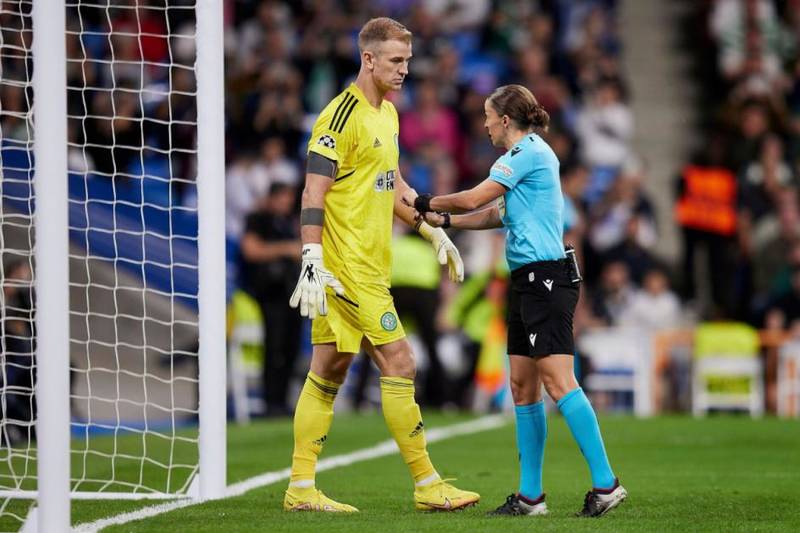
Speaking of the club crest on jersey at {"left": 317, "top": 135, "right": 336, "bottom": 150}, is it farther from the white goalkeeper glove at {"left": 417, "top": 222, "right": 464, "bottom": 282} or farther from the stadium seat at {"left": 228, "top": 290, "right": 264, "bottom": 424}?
the stadium seat at {"left": 228, "top": 290, "right": 264, "bottom": 424}

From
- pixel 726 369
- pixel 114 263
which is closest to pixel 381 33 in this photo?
pixel 114 263

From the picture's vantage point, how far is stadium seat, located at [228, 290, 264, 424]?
16.4 m

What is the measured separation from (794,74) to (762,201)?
305 centimetres

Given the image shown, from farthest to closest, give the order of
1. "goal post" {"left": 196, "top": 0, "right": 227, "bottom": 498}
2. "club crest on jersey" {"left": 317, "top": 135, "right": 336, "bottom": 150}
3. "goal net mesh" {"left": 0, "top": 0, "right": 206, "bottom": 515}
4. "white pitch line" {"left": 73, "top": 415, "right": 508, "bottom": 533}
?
1. "goal net mesh" {"left": 0, "top": 0, "right": 206, "bottom": 515}
2. "goal post" {"left": 196, "top": 0, "right": 227, "bottom": 498}
3. "club crest on jersey" {"left": 317, "top": 135, "right": 336, "bottom": 150}
4. "white pitch line" {"left": 73, "top": 415, "right": 508, "bottom": 533}

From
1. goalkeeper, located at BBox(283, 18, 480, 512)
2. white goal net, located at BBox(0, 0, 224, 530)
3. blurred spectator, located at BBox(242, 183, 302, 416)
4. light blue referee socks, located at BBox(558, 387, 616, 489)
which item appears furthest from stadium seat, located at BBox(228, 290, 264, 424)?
light blue referee socks, located at BBox(558, 387, 616, 489)

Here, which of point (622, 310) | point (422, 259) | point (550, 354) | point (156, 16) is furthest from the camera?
point (156, 16)

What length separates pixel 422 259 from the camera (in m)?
16.9

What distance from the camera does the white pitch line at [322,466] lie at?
732 centimetres

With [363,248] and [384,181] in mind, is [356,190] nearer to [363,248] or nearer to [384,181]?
[384,181]

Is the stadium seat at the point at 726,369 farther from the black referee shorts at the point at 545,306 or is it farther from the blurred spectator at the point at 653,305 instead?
the black referee shorts at the point at 545,306

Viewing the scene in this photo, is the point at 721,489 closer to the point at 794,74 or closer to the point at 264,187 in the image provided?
the point at 264,187

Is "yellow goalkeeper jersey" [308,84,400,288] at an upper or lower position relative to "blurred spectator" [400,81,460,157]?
lower

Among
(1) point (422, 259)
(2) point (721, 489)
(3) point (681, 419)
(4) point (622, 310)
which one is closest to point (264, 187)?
(1) point (422, 259)

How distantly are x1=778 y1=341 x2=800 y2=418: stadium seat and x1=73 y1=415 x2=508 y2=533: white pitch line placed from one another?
12.1ft
